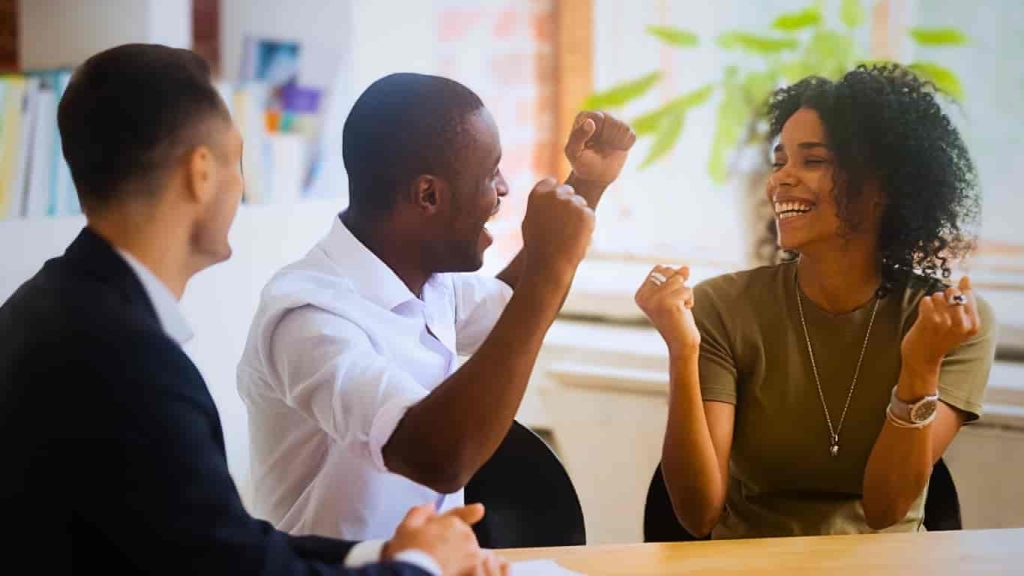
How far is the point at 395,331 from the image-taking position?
1104 millimetres

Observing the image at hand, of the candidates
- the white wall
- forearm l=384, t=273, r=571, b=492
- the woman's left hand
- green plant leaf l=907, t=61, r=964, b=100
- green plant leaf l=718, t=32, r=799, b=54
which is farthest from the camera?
green plant leaf l=718, t=32, r=799, b=54

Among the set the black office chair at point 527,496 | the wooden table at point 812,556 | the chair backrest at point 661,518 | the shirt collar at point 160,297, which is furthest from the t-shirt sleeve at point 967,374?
the shirt collar at point 160,297

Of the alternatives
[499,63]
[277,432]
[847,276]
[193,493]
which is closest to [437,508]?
[277,432]

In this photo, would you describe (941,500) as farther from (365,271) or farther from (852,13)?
(852,13)

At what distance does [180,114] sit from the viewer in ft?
2.75

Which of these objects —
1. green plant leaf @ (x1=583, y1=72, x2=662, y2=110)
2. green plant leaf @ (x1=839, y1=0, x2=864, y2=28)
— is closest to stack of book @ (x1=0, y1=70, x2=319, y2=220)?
green plant leaf @ (x1=583, y1=72, x2=662, y2=110)

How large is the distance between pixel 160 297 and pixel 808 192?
0.84m

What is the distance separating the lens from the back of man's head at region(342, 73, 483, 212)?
1.04 metres

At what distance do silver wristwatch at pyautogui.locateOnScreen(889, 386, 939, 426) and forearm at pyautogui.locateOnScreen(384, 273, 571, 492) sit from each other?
0.55m

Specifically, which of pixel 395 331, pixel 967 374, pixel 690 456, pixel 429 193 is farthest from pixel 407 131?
pixel 967 374

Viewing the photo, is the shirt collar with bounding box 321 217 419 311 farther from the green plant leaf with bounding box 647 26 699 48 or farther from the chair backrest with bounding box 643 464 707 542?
the green plant leaf with bounding box 647 26 699 48

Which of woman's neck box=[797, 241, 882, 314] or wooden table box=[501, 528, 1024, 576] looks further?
woman's neck box=[797, 241, 882, 314]

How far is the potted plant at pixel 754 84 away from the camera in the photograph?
1.93 meters

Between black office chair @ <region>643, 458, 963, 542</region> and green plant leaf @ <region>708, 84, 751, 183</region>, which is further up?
green plant leaf @ <region>708, 84, 751, 183</region>
